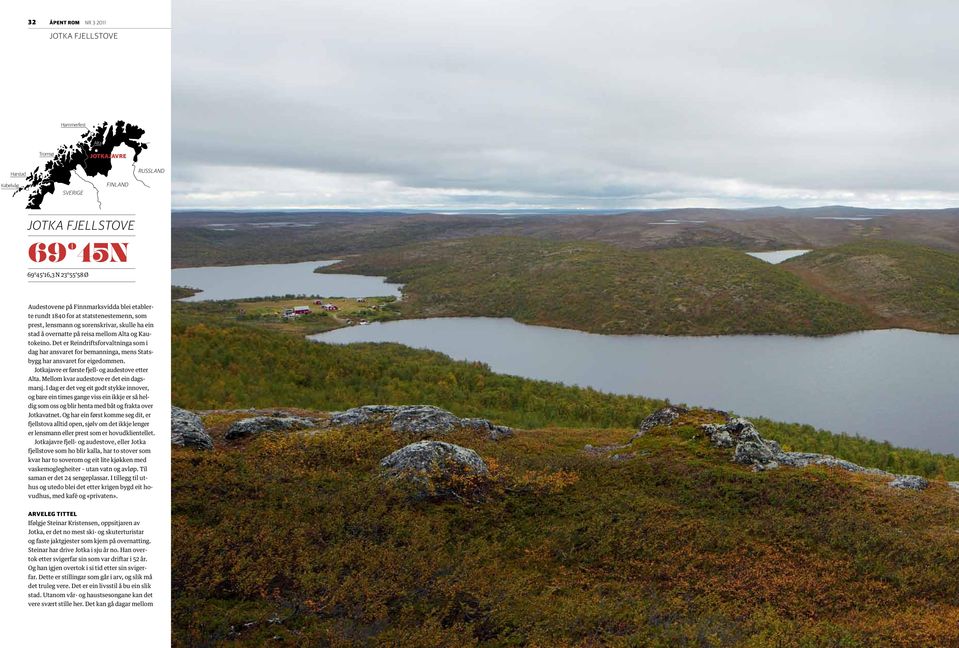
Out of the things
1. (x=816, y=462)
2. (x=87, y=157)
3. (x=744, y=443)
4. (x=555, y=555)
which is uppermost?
(x=87, y=157)

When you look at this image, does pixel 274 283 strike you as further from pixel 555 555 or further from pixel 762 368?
pixel 555 555

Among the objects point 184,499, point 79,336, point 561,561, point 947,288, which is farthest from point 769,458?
point 947,288

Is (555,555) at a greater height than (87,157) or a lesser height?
lesser

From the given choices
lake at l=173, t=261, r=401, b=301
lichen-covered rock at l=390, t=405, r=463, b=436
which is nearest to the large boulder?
lichen-covered rock at l=390, t=405, r=463, b=436

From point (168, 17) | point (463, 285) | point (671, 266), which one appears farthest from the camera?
point (463, 285)

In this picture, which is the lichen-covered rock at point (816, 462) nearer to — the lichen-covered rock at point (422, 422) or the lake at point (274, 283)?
the lichen-covered rock at point (422, 422)

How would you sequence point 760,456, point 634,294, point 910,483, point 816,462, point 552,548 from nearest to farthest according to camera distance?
point 552,548 < point 910,483 < point 760,456 < point 816,462 < point 634,294

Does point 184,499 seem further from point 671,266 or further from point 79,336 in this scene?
point 671,266

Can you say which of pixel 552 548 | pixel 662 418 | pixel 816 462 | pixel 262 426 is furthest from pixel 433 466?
pixel 816 462
